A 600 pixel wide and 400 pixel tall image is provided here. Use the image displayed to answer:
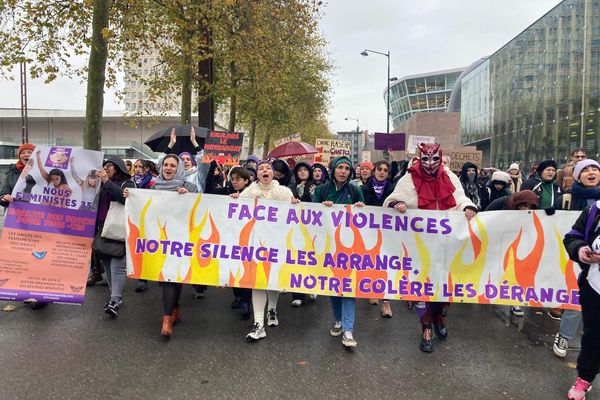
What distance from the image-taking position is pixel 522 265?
4.31m

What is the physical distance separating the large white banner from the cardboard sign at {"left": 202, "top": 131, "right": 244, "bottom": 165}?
3.04 m

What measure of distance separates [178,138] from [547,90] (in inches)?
945

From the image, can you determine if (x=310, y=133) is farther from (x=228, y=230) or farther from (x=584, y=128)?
(x=228, y=230)

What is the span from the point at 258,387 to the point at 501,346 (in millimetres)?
2453

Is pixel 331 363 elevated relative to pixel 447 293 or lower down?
lower down

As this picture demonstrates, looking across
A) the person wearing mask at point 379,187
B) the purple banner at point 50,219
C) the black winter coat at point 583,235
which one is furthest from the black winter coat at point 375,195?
the purple banner at point 50,219

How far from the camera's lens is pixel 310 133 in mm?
34000

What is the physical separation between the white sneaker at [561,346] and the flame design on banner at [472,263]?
2.66 feet

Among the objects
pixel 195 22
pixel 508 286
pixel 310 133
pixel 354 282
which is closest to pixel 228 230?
pixel 354 282

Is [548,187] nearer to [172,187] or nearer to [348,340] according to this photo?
[348,340]

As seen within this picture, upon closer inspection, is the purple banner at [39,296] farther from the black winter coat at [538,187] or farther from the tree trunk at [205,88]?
the tree trunk at [205,88]

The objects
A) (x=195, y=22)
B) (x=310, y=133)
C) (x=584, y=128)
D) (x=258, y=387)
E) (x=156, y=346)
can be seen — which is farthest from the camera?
(x=310, y=133)

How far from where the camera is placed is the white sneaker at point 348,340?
13.3ft

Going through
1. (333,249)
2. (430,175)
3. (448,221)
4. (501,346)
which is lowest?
(501,346)
